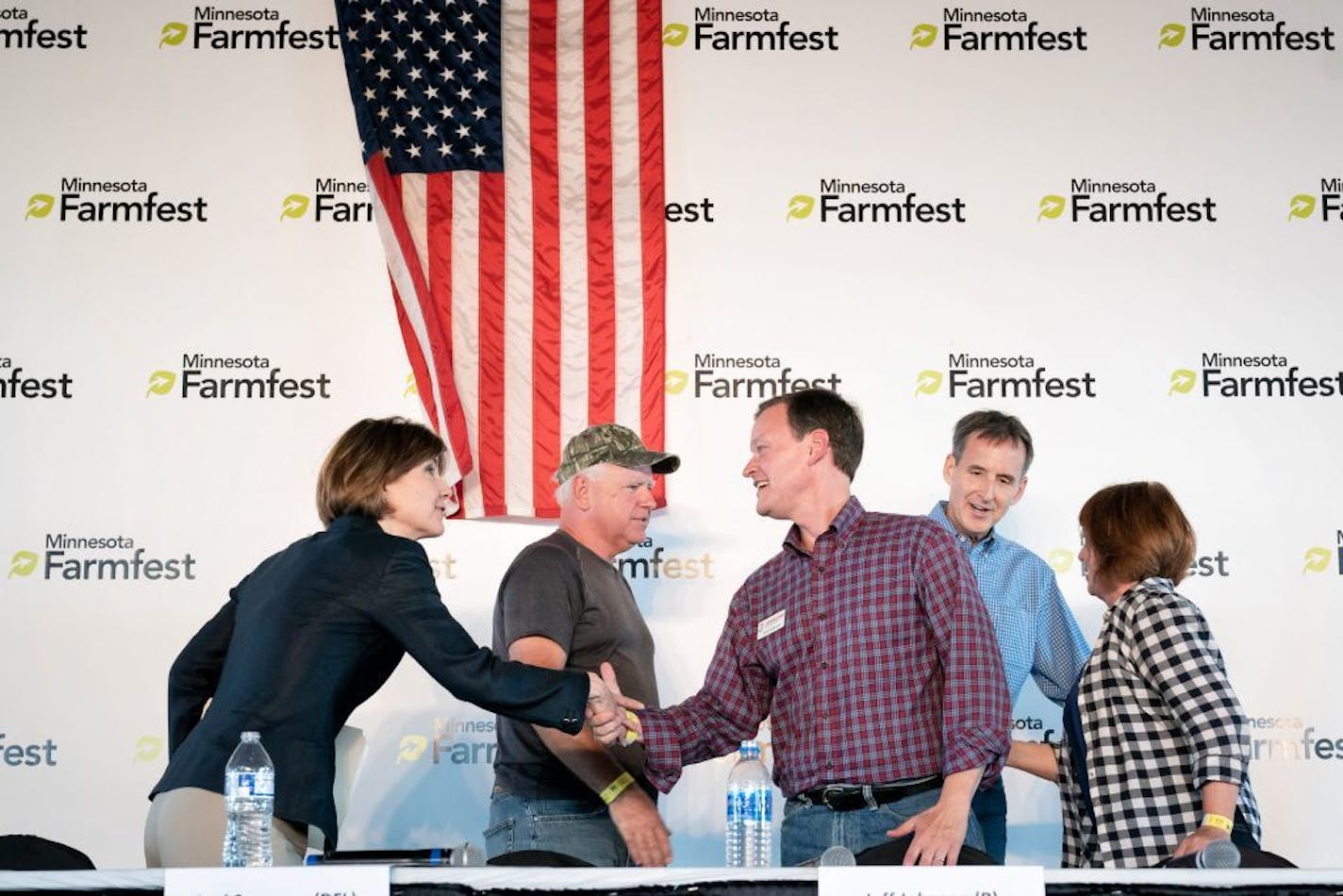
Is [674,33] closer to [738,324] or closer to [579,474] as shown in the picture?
[738,324]

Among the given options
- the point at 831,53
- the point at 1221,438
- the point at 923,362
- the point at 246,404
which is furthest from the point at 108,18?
the point at 1221,438

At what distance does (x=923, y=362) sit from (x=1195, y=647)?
241cm

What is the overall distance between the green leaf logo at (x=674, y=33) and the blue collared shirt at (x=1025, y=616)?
2.12 meters

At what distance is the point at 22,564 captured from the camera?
5.38 meters

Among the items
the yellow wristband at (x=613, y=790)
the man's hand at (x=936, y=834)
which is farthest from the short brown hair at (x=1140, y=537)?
the yellow wristband at (x=613, y=790)

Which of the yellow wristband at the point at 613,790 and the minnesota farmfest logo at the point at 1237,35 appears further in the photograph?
the minnesota farmfest logo at the point at 1237,35

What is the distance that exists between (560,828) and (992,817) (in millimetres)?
1172

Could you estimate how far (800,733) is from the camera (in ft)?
11.3

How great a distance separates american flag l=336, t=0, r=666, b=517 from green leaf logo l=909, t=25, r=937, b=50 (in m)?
0.95

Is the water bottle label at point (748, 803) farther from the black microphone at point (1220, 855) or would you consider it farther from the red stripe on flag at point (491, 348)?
the red stripe on flag at point (491, 348)

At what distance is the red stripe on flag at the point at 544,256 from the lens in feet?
17.9

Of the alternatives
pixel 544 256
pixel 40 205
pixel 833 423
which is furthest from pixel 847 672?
pixel 40 205

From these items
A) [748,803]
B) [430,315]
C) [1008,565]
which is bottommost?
[748,803]

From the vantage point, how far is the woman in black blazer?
3.08 meters
